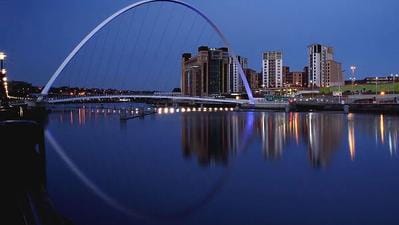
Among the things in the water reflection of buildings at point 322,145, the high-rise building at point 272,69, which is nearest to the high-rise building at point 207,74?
the high-rise building at point 272,69

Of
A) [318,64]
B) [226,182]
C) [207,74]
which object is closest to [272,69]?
[318,64]

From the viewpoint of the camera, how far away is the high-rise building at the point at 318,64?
142125mm

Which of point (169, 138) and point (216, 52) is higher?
point (216, 52)

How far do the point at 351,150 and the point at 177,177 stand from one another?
9444mm

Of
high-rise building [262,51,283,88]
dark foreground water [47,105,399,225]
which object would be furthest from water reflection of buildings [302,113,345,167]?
high-rise building [262,51,283,88]

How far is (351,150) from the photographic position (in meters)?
19.0

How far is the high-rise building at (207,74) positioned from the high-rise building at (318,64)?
30.8 metres

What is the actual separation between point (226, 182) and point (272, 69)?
13933 cm

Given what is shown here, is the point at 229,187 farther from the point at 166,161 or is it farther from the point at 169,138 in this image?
the point at 169,138

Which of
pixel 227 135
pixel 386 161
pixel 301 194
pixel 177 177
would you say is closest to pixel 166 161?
pixel 177 177

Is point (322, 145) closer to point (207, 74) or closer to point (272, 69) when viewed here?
point (207, 74)

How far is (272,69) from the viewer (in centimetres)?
14838

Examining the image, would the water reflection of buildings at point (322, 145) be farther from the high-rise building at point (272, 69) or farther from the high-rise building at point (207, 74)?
the high-rise building at point (272, 69)

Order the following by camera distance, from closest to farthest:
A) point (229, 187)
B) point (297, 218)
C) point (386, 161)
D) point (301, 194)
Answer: point (297, 218)
point (301, 194)
point (229, 187)
point (386, 161)
